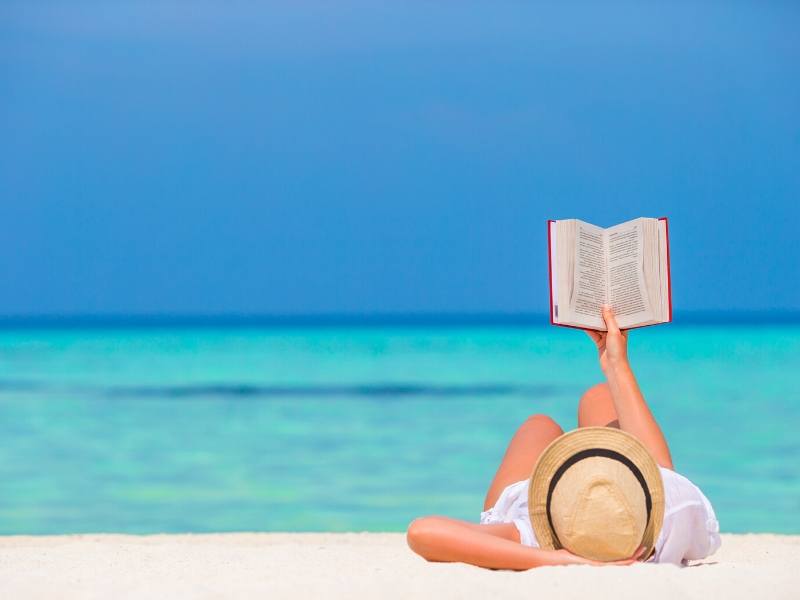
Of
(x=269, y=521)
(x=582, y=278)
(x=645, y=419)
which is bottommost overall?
(x=269, y=521)

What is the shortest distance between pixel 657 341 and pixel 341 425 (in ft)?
60.3

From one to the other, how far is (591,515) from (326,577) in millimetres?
748

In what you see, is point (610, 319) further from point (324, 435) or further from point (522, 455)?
point (324, 435)

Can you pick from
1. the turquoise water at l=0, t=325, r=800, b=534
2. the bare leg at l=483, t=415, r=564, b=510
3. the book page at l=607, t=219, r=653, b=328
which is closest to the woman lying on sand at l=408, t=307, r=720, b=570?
the bare leg at l=483, t=415, r=564, b=510

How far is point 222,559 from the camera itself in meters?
3.66

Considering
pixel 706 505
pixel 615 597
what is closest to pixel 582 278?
pixel 706 505

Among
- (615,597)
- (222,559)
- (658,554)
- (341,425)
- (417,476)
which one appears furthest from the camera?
(341,425)

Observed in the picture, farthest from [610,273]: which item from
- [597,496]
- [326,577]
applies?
[326,577]

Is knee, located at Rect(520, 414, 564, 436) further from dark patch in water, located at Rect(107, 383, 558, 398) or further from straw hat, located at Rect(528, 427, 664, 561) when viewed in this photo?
dark patch in water, located at Rect(107, 383, 558, 398)

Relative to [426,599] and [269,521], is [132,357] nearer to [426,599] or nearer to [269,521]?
[269,521]

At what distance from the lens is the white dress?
304cm

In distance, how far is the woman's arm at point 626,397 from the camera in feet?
10.7

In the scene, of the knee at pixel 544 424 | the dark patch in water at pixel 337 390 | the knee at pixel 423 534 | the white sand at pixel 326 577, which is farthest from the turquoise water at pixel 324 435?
the knee at pixel 423 534

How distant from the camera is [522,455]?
3.48m
